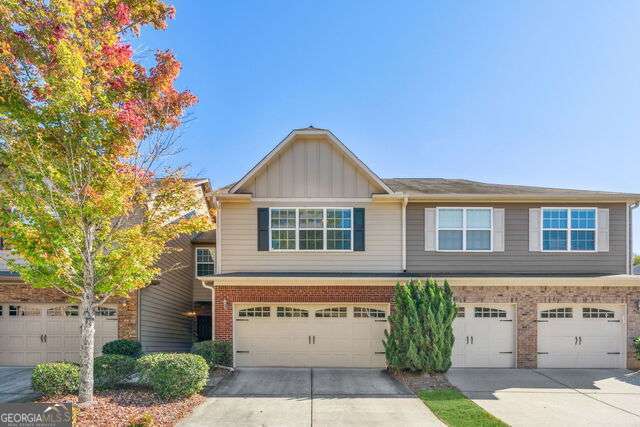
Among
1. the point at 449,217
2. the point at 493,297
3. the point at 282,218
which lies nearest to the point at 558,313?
the point at 493,297

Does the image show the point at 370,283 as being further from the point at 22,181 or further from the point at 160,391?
the point at 22,181

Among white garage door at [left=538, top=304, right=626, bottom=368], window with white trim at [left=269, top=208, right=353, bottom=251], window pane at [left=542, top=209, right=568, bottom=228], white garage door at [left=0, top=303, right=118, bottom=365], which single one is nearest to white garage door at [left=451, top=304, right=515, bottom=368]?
white garage door at [left=538, top=304, right=626, bottom=368]

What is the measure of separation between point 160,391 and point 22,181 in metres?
5.57

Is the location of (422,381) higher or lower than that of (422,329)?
lower

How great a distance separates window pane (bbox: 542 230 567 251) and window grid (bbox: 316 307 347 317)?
23.9ft

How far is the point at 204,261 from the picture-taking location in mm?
18547

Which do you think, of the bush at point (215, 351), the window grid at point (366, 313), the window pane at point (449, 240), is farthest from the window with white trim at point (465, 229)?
the bush at point (215, 351)

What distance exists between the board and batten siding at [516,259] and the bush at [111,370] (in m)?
8.98

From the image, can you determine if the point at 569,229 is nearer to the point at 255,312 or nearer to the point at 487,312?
the point at 487,312

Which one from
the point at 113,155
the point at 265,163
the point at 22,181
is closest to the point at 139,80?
the point at 113,155

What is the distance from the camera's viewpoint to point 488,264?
13.7 meters

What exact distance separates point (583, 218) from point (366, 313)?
8259mm

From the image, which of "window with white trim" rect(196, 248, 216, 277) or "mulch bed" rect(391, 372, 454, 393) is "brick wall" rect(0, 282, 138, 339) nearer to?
"window with white trim" rect(196, 248, 216, 277)

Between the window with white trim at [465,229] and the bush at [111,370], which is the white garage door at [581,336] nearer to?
the window with white trim at [465,229]
